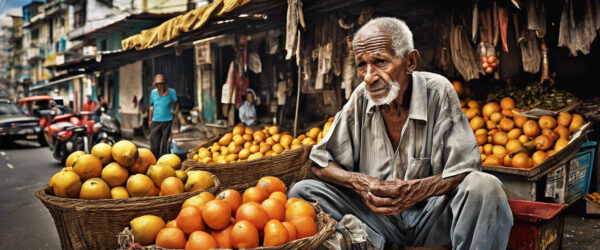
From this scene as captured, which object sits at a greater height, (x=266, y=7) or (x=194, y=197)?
(x=266, y=7)

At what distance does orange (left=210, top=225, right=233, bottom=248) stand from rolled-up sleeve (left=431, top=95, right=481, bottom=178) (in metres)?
1.18

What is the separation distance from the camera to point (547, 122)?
4.43m

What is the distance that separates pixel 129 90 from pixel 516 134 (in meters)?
15.5

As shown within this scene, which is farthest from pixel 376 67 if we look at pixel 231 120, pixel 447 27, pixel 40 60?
pixel 40 60

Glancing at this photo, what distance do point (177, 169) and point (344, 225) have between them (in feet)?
4.76

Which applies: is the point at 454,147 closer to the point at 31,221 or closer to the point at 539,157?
the point at 539,157

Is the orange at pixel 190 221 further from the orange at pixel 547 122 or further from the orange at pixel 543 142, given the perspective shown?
the orange at pixel 547 122

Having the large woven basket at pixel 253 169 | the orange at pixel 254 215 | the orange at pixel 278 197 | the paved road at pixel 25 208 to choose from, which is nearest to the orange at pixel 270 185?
the orange at pixel 278 197

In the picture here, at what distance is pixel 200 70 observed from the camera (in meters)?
10.7

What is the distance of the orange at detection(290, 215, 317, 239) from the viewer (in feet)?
6.61

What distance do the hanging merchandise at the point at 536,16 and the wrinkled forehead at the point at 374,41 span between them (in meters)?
2.87

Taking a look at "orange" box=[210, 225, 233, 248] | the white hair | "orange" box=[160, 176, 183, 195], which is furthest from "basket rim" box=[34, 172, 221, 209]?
the white hair

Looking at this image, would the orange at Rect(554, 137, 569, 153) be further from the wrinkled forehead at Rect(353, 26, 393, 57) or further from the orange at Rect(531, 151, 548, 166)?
the wrinkled forehead at Rect(353, 26, 393, 57)

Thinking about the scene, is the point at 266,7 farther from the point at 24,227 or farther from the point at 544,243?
the point at 544,243
